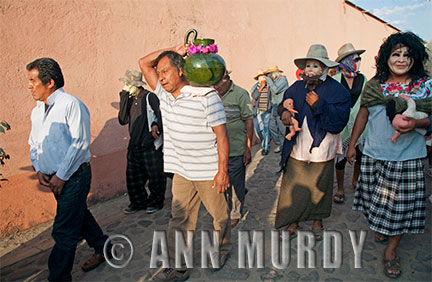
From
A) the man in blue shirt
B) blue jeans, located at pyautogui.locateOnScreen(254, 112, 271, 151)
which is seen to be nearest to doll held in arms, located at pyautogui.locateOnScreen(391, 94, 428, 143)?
the man in blue shirt

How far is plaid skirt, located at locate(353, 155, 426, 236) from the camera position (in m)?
2.58

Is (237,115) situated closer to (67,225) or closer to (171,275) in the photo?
(171,275)

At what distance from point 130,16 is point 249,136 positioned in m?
2.80

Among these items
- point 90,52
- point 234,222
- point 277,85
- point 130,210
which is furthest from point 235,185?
point 277,85

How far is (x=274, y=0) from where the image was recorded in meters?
8.15

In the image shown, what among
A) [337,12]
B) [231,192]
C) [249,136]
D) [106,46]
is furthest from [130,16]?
[337,12]

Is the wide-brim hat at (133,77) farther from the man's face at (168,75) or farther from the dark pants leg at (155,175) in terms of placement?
the man's face at (168,75)

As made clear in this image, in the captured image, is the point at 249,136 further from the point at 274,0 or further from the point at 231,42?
the point at 274,0

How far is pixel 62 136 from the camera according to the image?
2.37m

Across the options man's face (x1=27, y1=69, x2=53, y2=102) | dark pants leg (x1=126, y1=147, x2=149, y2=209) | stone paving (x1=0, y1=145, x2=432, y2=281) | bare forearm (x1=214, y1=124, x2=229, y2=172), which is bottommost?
stone paving (x1=0, y1=145, x2=432, y2=281)

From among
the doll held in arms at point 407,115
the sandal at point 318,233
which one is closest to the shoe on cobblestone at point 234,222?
the sandal at point 318,233
